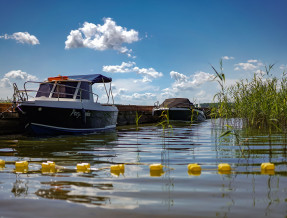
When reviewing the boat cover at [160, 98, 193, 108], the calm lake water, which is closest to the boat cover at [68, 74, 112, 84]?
the calm lake water

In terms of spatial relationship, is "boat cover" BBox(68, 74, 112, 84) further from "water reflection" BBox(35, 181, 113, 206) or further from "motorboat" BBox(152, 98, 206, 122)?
"motorboat" BBox(152, 98, 206, 122)

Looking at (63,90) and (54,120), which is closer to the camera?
(54,120)

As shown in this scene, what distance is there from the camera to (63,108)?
11.1 m

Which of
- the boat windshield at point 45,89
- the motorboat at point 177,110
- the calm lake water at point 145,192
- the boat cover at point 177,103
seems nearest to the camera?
the calm lake water at point 145,192

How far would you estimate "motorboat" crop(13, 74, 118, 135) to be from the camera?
35.9ft

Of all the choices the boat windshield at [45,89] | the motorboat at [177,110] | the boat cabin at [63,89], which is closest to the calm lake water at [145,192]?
the boat cabin at [63,89]

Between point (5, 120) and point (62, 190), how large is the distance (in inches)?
483

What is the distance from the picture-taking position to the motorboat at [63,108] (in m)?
11.0

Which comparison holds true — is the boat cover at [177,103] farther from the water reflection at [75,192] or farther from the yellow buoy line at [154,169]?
the water reflection at [75,192]

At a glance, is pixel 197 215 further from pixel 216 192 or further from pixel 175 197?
pixel 216 192

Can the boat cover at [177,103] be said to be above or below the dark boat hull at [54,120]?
above

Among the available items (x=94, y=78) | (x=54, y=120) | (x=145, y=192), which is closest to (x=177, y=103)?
(x=94, y=78)

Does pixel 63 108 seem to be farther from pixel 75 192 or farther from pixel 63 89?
pixel 75 192

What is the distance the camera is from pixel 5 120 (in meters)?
13.9
